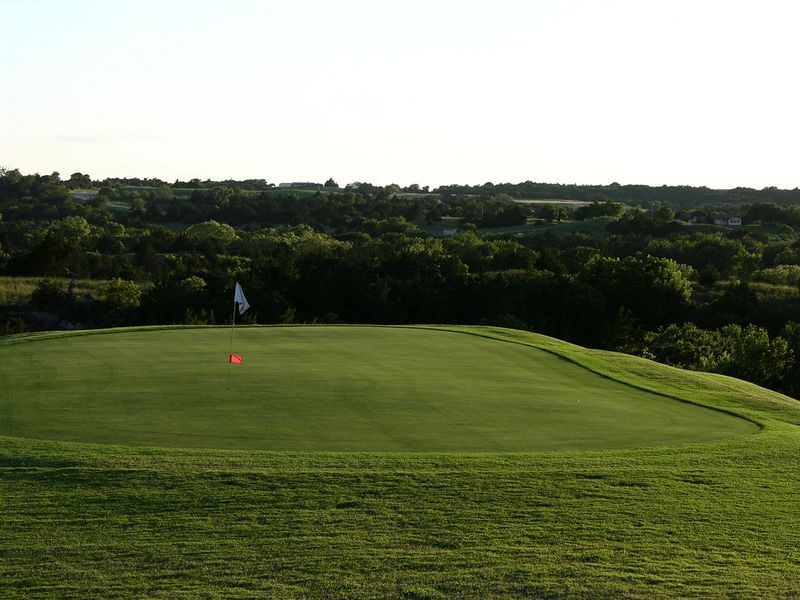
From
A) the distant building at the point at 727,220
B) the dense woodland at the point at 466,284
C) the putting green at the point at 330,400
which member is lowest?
the dense woodland at the point at 466,284

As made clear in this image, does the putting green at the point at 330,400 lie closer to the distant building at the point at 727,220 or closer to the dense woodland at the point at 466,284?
the dense woodland at the point at 466,284

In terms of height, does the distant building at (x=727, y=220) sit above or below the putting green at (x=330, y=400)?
above

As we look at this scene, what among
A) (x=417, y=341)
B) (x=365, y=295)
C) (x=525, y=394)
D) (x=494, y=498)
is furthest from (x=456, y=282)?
(x=494, y=498)

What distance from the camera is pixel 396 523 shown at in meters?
8.73

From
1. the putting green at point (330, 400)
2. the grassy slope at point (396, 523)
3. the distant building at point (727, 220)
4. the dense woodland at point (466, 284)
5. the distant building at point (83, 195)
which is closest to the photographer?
the grassy slope at point (396, 523)

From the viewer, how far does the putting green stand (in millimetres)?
11812

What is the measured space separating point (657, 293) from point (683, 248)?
100.0 feet

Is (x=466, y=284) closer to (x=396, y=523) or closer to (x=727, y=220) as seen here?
(x=396, y=523)

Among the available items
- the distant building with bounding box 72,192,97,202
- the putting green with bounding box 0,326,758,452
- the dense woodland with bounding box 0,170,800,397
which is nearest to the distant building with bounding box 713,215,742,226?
the dense woodland with bounding box 0,170,800,397

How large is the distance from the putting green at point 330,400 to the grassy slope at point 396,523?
906mm

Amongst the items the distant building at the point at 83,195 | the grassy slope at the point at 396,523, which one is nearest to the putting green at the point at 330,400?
the grassy slope at the point at 396,523

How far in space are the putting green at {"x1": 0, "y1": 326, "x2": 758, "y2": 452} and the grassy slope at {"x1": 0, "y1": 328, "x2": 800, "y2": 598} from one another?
91 cm

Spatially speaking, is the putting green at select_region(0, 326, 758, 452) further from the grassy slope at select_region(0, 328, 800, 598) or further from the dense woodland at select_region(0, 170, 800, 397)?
the dense woodland at select_region(0, 170, 800, 397)

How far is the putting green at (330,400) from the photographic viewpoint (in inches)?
465
